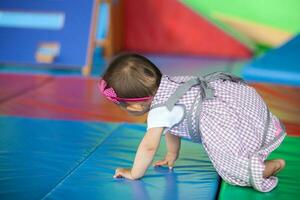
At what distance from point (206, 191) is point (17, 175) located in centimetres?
71

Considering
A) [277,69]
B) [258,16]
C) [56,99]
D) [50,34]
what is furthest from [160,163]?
[258,16]

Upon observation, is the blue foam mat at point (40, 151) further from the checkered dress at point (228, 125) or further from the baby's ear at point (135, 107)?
the checkered dress at point (228, 125)

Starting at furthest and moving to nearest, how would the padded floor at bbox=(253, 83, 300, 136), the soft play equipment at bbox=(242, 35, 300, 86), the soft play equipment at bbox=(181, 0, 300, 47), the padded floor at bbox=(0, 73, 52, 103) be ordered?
the soft play equipment at bbox=(181, 0, 300, 47) → the soft play equipment at bbox=(242, 35, 300, 86) → the padded floor at bbox=(0, 73, 52, 103) → the padded floor at bbox=(253, 83, 300, 136)

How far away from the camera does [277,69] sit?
396cm

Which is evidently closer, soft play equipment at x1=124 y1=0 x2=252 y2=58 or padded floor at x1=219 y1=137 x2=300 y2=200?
padded floor at x1=219 y1=137 x2=300 y2=200

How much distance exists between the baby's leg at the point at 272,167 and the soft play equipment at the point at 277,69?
2.04m

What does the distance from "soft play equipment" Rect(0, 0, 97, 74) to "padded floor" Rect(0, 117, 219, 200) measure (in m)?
1.84

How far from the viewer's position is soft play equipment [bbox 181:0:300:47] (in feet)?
18.7

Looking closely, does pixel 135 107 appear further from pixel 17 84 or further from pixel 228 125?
pixel 17 84

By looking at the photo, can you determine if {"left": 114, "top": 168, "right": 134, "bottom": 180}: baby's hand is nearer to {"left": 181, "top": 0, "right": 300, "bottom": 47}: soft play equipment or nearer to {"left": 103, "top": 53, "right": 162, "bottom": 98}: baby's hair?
{"left": 103, "top": 53, "right": 162, "bottom": 98}: baby's hair

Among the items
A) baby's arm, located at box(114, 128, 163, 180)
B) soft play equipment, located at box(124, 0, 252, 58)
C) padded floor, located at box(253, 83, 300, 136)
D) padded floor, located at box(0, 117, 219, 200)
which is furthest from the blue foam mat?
soft play equipment, located at box(124, 0, 252, 58)

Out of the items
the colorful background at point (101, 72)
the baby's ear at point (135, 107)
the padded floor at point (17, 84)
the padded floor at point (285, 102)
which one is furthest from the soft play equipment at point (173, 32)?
the baby's ear at point (135, 107)

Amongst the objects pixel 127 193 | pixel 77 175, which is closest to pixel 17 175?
pixel 77 175

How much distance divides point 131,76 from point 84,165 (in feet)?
1.59
